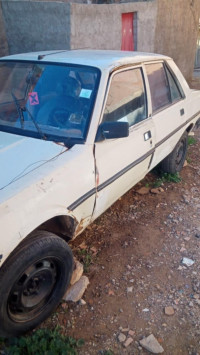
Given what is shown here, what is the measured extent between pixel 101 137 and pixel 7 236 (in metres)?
1.09

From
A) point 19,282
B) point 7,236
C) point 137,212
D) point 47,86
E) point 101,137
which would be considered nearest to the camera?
point 7,236

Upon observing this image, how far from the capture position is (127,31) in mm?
7270

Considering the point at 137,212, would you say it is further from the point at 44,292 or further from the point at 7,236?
the point at 7,236

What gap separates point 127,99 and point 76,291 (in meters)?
1.77

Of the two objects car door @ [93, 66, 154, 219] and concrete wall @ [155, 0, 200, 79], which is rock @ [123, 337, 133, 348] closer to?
car door @ [93, 66, 154, 219]

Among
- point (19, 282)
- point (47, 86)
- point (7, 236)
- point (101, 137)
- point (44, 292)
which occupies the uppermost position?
point (47, 86)

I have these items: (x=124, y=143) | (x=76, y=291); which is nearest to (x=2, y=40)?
(x=124, y=143)

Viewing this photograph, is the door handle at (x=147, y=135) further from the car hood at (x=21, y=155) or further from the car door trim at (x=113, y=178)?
the car hood at (x=21, y=155)

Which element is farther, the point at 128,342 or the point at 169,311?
the point at 169,311

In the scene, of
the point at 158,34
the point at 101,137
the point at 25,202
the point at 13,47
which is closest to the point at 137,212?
the point at 101,137

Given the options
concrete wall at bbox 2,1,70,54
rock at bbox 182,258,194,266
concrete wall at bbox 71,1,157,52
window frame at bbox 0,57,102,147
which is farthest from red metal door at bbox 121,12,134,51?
rock at bbox 182,258,194,266

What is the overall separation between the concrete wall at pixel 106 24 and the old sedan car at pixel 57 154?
2852mm

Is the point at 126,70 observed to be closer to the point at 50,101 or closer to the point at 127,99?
the point at 127,99

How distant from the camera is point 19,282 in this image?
206 cm
